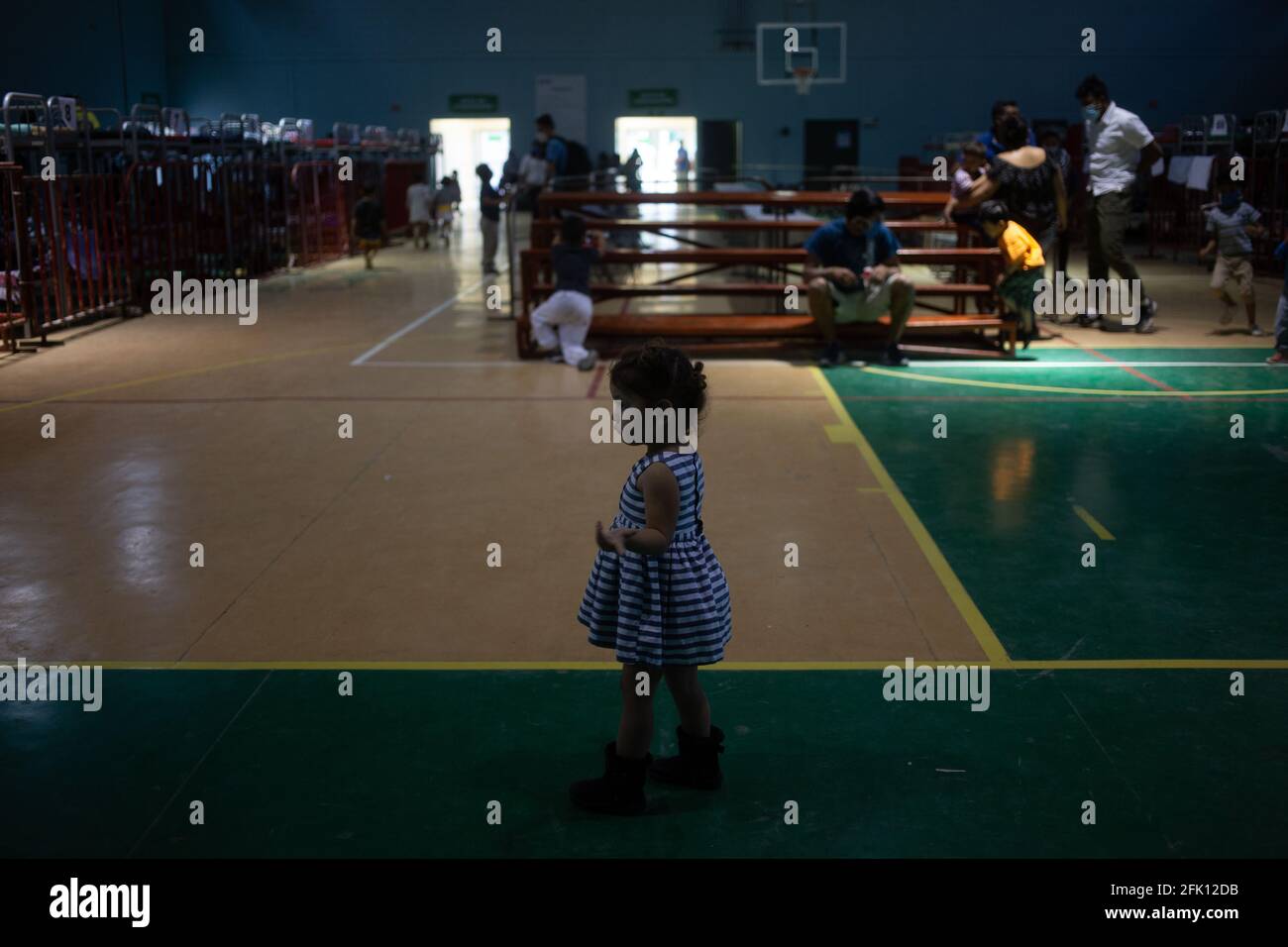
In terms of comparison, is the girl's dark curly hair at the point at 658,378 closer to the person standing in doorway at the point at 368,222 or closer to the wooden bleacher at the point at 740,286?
the wooden bleacher at the point at 740,286

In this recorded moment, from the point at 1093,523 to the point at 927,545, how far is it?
97 cm

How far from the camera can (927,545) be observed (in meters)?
6.00

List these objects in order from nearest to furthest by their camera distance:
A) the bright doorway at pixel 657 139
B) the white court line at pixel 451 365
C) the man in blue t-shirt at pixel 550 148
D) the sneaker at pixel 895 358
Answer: the sneaker at pixel 895 358, the white court line at pixel 451 365, the man in blue t-shirt at pixel 550 148, the bright doorway at pixel 657 139

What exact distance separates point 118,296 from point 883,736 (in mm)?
13201

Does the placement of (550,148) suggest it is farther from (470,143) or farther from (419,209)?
(470,143)

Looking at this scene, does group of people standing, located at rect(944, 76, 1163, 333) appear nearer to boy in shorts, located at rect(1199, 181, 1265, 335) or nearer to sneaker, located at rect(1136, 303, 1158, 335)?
sneaker, located at rect(1136, 303, 1158, 335)

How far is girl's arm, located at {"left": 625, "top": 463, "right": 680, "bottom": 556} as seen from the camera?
330 cm

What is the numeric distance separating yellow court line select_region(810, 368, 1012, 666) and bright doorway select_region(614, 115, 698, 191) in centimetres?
3156

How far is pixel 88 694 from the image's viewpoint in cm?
438

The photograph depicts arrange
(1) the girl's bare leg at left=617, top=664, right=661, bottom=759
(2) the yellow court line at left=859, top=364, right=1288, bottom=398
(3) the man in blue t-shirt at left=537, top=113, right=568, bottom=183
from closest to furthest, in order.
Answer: (1) the girl's bare leg at left=617, top=664, right=661, bottom=759 < (2) the yellow court line at left=859, top=364, right=1288, bottom=398 < (3) the man in blue t-shirt at left=537, top=113, right=568, bottom=183

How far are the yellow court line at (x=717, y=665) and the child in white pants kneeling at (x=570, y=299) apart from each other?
646 cm

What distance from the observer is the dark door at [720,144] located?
128ft

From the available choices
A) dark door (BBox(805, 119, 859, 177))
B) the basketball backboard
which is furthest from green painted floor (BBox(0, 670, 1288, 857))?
dark door (BBox(805, 119, 859, 177))

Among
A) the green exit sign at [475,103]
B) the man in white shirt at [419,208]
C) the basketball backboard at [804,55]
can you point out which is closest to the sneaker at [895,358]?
the man in white shirt at [419,208]
